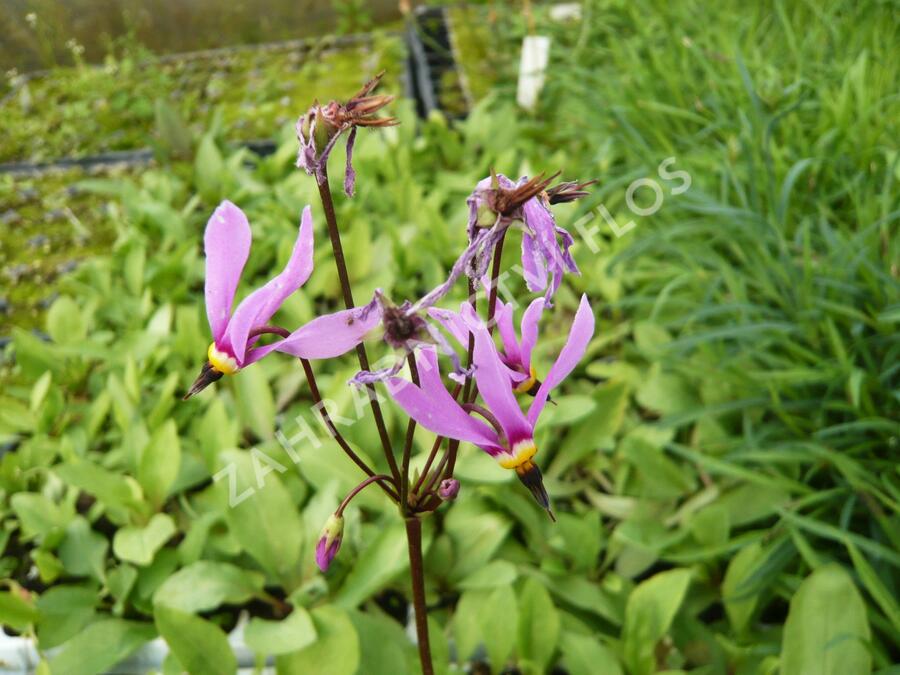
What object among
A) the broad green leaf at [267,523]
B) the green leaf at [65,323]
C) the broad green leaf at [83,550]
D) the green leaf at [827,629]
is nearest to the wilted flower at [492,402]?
the green leaf at [827,629]

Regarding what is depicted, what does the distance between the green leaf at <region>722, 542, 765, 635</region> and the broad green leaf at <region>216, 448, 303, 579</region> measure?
0.72 metres

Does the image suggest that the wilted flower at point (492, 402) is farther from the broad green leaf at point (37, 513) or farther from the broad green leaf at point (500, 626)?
the broad green leaf at point (37, 513)

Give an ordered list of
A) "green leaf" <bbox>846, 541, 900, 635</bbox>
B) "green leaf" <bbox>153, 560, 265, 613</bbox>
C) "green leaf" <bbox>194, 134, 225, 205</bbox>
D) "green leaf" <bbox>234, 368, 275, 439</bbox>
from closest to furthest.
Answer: "green leaf" <bbox>846, 541, 900, 635</bbox> < "green leaf" <bbox>153, 560, 265, 613</bbox> < "green leaf" <bbox>234, 368, 275, 439</bbox> < "green leaf" <bbox>194, 134, 225, 205</bbox>

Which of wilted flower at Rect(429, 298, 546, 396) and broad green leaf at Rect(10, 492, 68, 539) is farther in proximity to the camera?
broad green leaf at Rect(10, 492, 68, 539)

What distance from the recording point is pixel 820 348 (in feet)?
5.05

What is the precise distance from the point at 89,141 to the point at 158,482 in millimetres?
2157

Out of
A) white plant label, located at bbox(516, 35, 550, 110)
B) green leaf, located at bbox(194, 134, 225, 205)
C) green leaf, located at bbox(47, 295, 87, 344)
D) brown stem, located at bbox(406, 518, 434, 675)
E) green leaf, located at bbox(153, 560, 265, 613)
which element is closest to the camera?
brown stem, located at bbox(406, 518, 434, 675)

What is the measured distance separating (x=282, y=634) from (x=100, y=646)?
345mm

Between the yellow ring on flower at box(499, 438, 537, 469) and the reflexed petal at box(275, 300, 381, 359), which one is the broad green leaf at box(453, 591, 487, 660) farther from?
the reflexed petal at box(275, 300, 381, 359)

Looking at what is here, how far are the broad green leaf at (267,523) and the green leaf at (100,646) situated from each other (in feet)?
0.70

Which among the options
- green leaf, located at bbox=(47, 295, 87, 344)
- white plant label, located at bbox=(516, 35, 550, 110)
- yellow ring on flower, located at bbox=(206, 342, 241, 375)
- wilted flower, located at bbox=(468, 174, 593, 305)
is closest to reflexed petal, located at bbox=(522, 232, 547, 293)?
wilted flower, located at bbox=(468, 174, 593, 305)

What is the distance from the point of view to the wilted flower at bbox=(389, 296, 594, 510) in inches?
20.7

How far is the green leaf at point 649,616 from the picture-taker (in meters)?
1.16

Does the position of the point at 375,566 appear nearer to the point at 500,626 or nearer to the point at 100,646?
the point at 500,626
